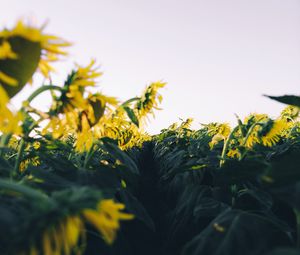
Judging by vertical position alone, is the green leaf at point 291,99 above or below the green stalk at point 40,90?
below

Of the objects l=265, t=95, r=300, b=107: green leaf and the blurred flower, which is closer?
the blurred flower

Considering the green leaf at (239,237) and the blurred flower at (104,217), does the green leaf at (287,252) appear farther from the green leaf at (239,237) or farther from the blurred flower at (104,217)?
the blurred flower at (104,217)

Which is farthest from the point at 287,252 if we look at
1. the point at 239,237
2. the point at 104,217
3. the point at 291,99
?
the point at 291,99

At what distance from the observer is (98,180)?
4.56ft

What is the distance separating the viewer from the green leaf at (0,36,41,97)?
1.03 meters

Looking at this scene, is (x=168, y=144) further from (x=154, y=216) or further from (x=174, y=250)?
(x=174, y=250)

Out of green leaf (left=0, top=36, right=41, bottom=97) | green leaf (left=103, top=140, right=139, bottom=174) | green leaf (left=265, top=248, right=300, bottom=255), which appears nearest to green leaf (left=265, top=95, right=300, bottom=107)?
green leaf (left=265, top=248, right=300, bottom=255)

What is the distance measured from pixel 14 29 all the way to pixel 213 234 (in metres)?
0.91

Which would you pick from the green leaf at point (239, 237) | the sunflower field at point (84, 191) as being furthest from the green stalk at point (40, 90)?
the green leaf at point (239, 237)

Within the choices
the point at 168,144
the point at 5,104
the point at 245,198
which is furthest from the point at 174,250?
the point at 168,144

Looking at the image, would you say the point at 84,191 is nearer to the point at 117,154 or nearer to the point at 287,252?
the point at 287,252

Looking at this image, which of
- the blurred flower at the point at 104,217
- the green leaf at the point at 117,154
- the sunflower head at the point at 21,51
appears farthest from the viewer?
the green leaf at the point at 117,154

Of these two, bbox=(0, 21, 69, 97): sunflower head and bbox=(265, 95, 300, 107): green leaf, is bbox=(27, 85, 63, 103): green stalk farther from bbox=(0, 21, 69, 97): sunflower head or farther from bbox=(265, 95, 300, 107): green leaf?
bbox=(265, 95, 300, 107): green leaf

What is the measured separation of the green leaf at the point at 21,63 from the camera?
3.38 ft
